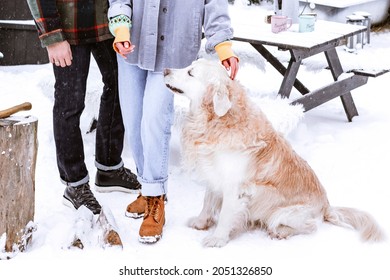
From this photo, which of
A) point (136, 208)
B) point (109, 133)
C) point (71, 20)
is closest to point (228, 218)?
point (136, 208)

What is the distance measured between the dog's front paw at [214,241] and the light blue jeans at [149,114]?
0.36 meters

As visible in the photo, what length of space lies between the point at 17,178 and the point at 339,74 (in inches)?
131

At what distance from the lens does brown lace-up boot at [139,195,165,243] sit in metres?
3.11

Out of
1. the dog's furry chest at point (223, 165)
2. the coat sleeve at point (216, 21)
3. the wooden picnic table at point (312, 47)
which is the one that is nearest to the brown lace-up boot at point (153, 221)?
the dog's furry chest at point (223, 165)

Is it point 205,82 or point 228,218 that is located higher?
point 205,82

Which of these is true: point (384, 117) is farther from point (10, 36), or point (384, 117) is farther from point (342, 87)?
point (10, 36)

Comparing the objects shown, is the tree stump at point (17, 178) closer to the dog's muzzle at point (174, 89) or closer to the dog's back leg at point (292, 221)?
the dog's muzzle at point (174, 89)

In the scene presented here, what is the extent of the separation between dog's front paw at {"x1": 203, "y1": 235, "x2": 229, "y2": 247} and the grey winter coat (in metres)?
0.92

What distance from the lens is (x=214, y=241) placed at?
10.1ft

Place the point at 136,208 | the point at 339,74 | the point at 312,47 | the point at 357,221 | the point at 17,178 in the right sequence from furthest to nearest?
the point at 339,74, the point at 312,47, the point at 136,208, the point at 357,221, the point at 17,178

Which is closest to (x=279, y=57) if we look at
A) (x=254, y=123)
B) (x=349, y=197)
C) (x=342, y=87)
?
(x=342, y=87)

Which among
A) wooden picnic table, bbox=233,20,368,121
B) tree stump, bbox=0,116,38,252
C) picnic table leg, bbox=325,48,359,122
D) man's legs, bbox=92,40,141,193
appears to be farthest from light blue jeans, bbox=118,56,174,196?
picnic table leg, bbox=325,48,359,122

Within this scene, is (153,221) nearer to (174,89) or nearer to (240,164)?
(240,164)

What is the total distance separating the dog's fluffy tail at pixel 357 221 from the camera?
123 inches
